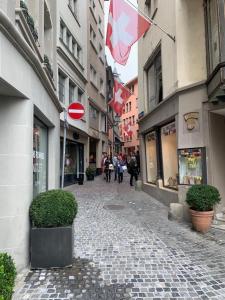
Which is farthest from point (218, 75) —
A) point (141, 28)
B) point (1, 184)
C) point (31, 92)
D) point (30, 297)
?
point (30, 297)

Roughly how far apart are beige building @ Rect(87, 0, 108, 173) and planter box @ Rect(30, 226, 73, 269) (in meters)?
16.5

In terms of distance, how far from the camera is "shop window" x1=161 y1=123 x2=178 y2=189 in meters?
9.93

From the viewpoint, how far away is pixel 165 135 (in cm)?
1093

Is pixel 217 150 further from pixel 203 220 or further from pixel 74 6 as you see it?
pixel 74 6

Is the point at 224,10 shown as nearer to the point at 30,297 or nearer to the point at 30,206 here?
the point at 30,206

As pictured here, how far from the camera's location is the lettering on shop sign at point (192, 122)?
7895 mm

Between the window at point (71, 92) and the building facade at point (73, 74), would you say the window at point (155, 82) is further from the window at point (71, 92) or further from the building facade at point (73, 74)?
the window at point (71, 92)

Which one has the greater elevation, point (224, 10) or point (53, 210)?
point (224, 10)

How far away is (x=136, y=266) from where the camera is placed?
468 centimetres

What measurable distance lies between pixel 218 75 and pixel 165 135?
4.69 meters

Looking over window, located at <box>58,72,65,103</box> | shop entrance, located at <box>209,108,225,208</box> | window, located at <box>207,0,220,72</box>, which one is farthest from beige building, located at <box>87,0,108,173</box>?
shop entrance, located at <box>209,108,225,208</box>

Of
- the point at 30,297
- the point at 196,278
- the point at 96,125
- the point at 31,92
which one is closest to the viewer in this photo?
the point at 30,297

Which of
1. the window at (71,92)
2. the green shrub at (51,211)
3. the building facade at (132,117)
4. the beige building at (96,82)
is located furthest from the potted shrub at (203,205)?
the building facade at (132,117)

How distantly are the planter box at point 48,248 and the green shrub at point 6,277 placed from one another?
1.70m
